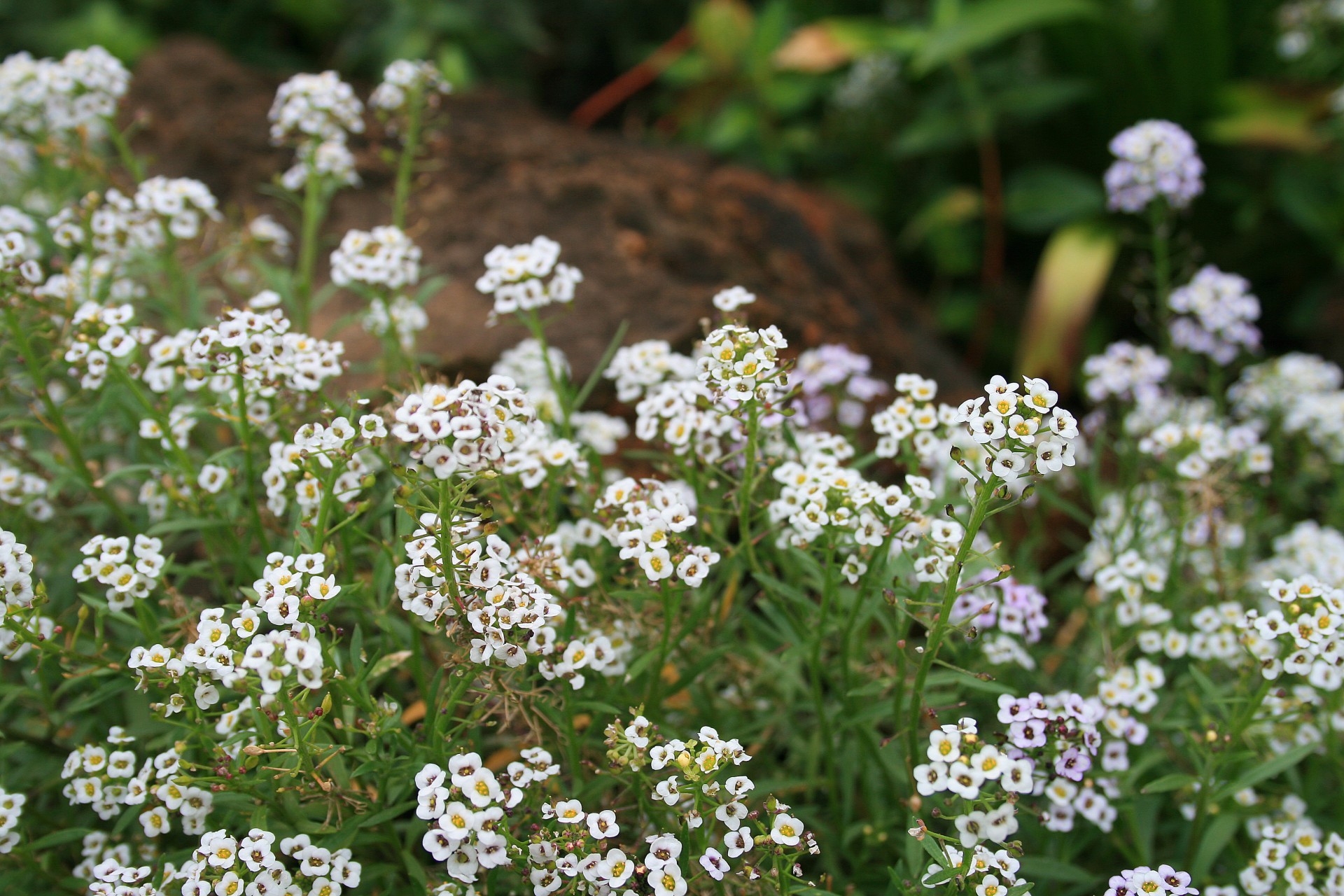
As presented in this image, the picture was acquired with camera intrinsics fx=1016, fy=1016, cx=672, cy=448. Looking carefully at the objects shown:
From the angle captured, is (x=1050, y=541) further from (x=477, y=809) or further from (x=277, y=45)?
(x=277, y=45)

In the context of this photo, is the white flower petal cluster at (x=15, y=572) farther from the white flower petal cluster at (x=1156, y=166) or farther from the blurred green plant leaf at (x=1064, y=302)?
the blurred green plant leaf at (x=1064, y=302)

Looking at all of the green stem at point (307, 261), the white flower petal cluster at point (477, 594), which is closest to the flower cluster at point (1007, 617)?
the white flower petal cluster at point (477, 594)

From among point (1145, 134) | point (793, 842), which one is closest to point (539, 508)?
point (793, 842)

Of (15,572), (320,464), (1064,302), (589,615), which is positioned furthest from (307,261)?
(1064,302)

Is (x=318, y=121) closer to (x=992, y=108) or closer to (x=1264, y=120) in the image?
(x=992, y=108)

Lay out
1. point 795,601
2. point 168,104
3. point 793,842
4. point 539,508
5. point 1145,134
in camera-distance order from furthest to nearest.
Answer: point 168,104 → point 1145,134 → point 539,508 → point 795,601 → point 793,842

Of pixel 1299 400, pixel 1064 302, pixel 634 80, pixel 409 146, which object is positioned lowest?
pixel 409 146
